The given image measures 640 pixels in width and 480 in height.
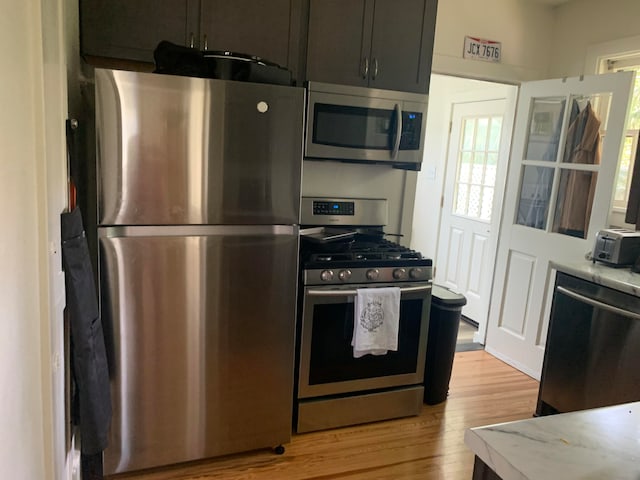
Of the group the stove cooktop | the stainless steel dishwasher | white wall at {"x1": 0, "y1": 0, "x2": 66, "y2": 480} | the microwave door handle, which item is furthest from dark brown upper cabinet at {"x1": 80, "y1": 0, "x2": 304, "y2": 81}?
the stainless steel dishwasher

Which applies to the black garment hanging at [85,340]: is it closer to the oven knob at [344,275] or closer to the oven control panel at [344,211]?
the oven knob at [344,275]

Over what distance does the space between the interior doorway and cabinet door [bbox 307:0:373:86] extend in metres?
1.60

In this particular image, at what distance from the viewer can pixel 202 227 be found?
6.45 feet

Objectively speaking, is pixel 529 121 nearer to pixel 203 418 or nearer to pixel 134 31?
pixel 134 31

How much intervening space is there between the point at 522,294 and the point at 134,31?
2876 millimetres

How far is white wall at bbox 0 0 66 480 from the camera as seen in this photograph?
0.88m

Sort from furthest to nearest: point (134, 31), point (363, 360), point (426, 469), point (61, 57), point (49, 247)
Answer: point (363, 360) → point (426, 469) → point (134, 31) → point (61, 57) → point (49, 247)

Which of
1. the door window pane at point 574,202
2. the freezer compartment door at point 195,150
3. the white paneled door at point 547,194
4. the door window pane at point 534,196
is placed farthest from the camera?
the door window pane at point 534,196

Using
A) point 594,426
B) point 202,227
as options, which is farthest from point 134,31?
point 594,426

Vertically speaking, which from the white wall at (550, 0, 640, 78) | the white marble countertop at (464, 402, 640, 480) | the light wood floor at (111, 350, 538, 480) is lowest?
the light wood floor at (111, 350, 538, 480)

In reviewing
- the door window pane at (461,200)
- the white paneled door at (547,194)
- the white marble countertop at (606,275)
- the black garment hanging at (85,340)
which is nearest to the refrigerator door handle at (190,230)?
the black garment hanging at (85,340)

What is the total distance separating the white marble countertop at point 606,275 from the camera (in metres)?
2.21

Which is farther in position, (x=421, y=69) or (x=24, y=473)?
(x=421, y=69)

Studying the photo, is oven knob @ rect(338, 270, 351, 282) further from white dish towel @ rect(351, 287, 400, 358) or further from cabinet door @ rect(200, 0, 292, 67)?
cabinet door @ rect(200, 0, 292, 67)
